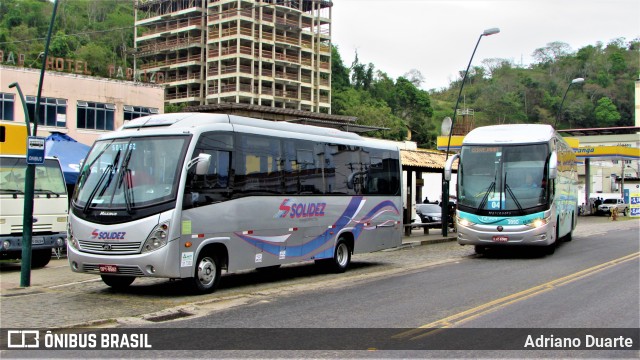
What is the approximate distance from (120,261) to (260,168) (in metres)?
3.50

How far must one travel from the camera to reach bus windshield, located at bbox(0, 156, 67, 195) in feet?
52.0

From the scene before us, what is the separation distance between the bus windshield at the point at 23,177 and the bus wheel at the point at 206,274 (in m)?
6.41

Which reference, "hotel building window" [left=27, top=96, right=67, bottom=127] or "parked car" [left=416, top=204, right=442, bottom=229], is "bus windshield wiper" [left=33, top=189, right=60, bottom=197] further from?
"parked car" [left=416, top=204, right=442, bottom=229]

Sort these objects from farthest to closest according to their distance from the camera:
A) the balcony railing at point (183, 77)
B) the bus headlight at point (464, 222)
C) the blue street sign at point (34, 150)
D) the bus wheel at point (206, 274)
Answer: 1. the balcony railing at point (183, 77)
2. the bus headlight at point (464, 222)
3. the blue street sign at point (34, 150)
4. the bus wheel at point (206, 274)

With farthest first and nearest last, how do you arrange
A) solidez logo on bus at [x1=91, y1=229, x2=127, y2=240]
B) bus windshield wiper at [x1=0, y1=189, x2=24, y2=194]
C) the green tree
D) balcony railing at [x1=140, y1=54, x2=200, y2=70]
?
1. the green tree
2. balcony railing at [x1=140, y1=54, x2=200, y2=70]
3. bus windshield wiper at [x1=0, y1=189, x2=24, y2=194]
4. solidez logo on bus at [x1=91, y1=229, x2=127, y2=240]

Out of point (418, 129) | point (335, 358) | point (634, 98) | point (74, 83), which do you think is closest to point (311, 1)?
point (418, 129)

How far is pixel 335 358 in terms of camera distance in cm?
738

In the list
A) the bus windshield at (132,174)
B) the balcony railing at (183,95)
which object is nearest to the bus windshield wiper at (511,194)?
the bus windshield at (132,174)

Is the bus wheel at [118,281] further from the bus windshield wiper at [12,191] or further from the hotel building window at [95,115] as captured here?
the hotel building window at [95,115]

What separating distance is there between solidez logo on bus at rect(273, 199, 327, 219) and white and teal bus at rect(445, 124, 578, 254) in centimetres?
592

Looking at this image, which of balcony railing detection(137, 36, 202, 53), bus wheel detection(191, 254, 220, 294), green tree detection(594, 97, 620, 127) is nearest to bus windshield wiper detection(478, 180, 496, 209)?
bus wheel detection(191, 254, 220, 294)

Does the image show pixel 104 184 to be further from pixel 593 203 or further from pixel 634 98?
pixel 634 98

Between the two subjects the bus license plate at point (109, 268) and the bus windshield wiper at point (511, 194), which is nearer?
the bus license plate at point (109, 268)

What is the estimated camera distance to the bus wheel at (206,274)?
1188 cm
